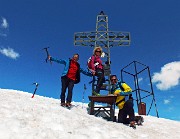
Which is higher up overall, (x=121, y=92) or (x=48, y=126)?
(x=121, y=92)

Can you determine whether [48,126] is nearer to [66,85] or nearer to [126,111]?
[66,85]

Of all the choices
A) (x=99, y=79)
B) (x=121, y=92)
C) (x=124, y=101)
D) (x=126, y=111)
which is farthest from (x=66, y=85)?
(x=126, y=111)

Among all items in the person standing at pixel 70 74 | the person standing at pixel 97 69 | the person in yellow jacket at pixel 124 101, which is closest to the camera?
the person in yellow jacket at pixel 124 101

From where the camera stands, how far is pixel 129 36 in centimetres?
1889

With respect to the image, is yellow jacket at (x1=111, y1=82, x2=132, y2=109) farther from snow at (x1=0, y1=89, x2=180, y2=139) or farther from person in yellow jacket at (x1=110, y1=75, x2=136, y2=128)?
snow at (x1=0, y1=89, x2=180, y2=139)

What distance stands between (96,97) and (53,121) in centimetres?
303

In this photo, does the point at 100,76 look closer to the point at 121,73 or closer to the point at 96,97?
the point at 96,97

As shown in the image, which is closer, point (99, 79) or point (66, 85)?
point (66, 85)

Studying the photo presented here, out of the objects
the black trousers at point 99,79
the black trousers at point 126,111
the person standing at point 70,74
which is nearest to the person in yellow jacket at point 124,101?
the black trousers at point 126,111

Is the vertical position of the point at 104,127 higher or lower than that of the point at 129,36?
lower

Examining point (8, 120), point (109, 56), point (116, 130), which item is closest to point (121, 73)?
point (109, 56)

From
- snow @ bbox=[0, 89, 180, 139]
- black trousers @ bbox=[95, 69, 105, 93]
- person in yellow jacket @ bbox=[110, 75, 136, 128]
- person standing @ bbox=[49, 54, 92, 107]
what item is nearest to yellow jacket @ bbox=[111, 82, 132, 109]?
person in yellow jacket @ bbox=[110, 75, 136, 128]

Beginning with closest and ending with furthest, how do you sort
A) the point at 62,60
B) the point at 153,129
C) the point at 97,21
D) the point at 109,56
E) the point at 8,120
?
the point at 8,120 → the point at 153,129 → the point at 62,60 → the point at 109,56 → the point at 97,21

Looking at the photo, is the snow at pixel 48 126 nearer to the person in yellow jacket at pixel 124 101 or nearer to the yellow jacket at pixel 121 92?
the person in yellow jacket at pixel 124 101
